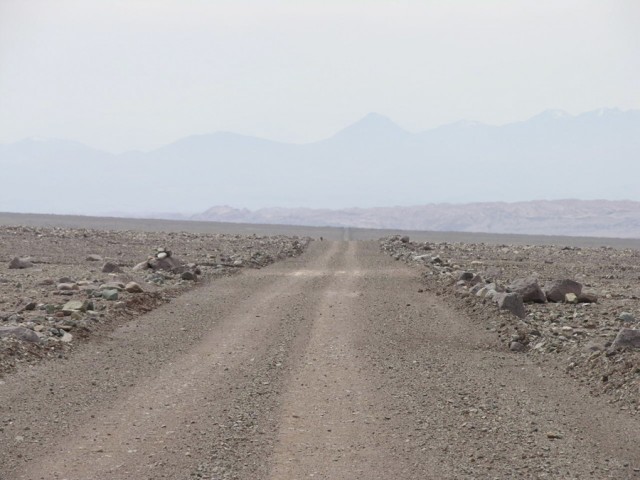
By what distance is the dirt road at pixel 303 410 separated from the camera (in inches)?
330

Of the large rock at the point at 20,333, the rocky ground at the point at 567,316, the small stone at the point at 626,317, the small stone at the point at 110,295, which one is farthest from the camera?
the small stone at the point at 110,295

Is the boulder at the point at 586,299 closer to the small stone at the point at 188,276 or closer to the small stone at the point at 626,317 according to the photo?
the small stone at the point at 626,317

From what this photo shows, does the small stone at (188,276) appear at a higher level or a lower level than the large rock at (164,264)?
lower

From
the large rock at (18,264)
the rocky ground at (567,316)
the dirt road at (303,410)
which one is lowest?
the dirt road at (303,410)

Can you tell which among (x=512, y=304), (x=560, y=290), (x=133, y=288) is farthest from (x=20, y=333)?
(x=560, y=290)

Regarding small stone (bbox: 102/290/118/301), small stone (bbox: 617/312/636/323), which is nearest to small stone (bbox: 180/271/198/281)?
small stone (bbox: 102/290/118/301)

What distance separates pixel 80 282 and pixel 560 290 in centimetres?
1203

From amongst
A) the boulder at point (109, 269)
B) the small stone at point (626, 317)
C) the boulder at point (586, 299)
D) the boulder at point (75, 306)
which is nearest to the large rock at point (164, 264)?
the boulder at point (109, 269)

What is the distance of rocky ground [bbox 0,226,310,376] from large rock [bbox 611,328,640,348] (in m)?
8.33

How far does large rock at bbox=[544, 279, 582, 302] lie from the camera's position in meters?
21.4

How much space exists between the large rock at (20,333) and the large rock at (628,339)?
870 cm

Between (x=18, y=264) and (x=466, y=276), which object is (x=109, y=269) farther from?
(x=466, y=276)

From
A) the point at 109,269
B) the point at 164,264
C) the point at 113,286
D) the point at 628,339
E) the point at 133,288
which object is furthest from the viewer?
the point at 164,264

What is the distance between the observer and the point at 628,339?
Answer: 13.4m
